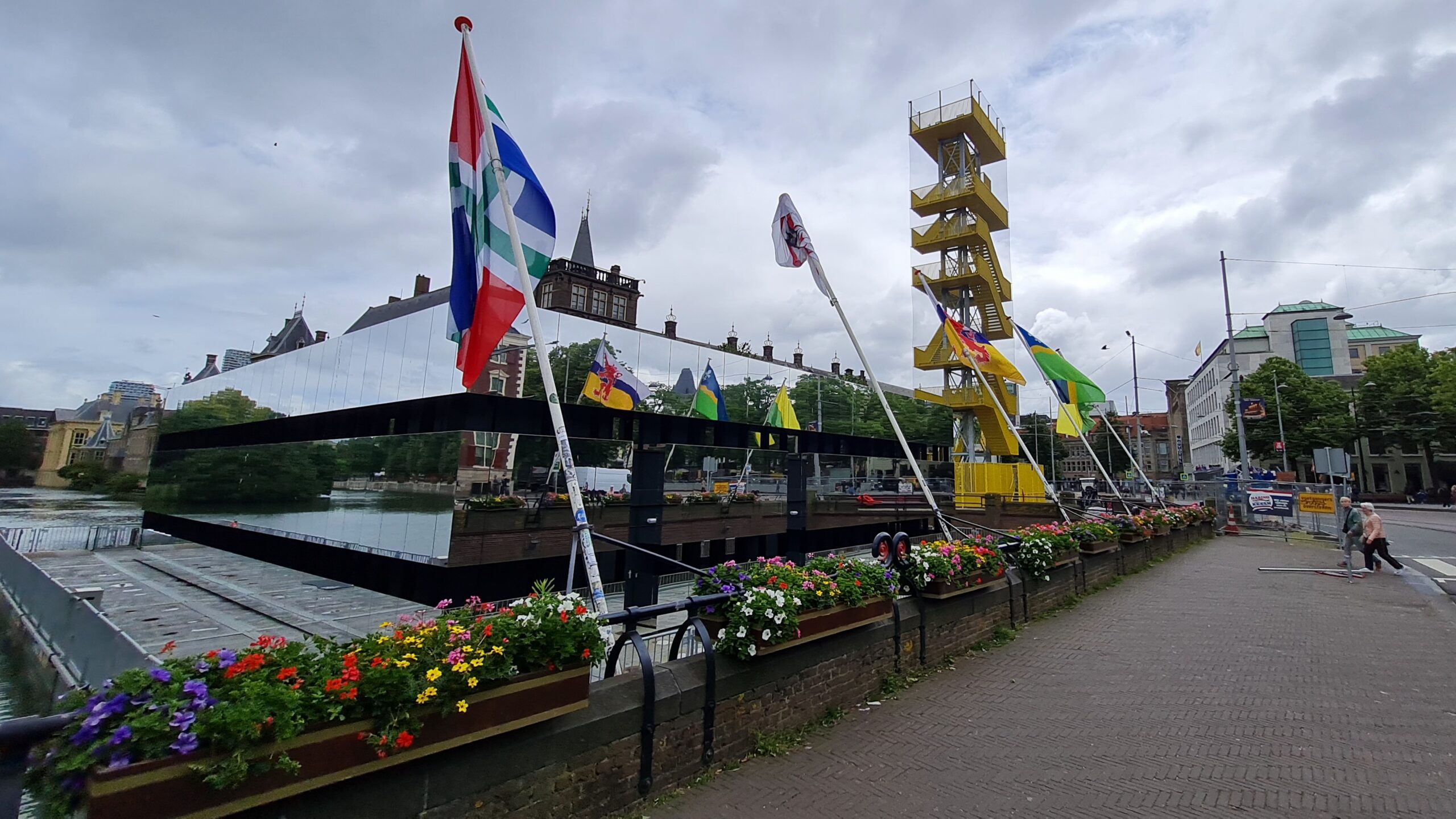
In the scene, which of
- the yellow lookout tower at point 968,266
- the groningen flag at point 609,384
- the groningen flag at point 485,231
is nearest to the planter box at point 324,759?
the groningen flag at point 485,231

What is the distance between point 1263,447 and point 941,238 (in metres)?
48.1

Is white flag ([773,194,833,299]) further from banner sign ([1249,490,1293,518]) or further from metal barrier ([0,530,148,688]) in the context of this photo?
banner sign ([1249,490,1293,518])

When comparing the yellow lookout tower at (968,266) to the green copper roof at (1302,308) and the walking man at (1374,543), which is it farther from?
the green copper roof at (1302,308)

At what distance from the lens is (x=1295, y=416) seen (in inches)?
2157

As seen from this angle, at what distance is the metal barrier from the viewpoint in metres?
5.80

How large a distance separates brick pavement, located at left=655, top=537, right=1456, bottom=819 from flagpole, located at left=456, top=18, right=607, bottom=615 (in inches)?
106

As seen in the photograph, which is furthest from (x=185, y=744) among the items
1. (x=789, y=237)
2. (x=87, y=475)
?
(x=87, y=475)

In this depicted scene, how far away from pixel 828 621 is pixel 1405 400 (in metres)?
69.3

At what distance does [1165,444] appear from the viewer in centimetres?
12825

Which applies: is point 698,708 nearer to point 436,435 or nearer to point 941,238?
point 436,435

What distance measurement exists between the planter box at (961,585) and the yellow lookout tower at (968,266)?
1847 centimetres

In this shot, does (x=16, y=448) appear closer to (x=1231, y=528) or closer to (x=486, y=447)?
(x=486, y=447)

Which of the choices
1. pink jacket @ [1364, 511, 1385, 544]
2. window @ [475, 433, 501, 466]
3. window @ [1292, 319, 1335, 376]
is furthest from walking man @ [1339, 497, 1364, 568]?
window @ [1292, 319, 1335, 376]

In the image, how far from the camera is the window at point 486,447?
10.6 m
